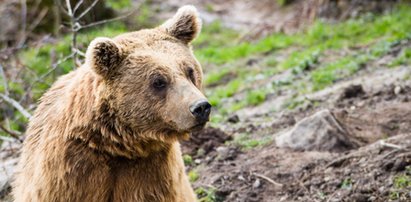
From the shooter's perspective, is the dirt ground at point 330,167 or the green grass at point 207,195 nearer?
the dirt ground at point 330,167

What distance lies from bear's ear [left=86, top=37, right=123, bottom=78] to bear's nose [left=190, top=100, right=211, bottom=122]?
667mm

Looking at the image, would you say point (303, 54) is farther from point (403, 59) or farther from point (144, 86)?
point (144, 86)

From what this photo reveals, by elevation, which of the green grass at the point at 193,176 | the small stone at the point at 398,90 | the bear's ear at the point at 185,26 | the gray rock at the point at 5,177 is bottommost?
the small stone at the point at 398,90

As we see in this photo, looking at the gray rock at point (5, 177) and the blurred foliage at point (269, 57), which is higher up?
the gray rock at point (5, 177)

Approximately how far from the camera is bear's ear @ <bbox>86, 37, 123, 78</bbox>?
4512 mm

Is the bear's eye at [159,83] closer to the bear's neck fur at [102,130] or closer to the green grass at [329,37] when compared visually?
the bear's neck fur at [102,130]

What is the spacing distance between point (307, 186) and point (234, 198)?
0.66 metres

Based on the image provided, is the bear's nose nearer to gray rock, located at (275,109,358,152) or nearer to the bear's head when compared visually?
the bear's head

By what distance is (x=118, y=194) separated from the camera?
469 cm

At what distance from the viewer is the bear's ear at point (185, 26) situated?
5.09 m

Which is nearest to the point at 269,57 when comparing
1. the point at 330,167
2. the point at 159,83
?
the point at 330,167

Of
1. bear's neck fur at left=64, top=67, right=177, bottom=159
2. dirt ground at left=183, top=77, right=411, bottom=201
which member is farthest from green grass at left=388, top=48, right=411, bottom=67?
bear's neck fur at left=64, top=67, right=177, bottom=159

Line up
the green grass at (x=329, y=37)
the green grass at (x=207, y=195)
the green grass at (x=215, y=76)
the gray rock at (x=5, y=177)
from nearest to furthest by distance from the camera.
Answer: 1. the green grass at (x=207, y=195)
2. the gray rock at (x=5, y=177)
3. the green grass at (x=215, y=76)
4. the green grass at (x=329, y=37)

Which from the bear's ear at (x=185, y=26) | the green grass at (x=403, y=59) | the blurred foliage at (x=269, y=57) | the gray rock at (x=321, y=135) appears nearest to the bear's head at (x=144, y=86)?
the bear's ear at (x=185, y=26)
